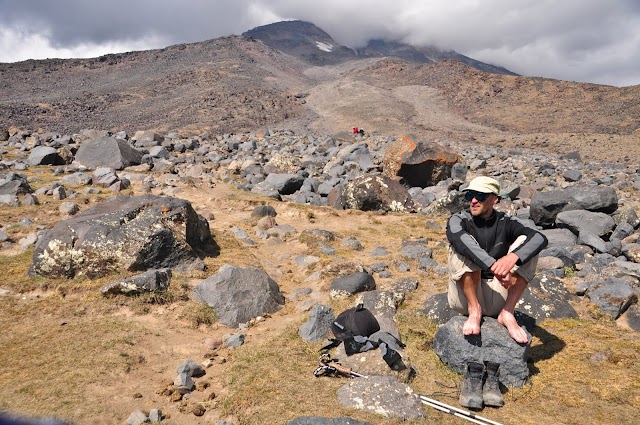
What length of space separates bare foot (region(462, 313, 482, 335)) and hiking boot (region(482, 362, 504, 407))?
1.38ft

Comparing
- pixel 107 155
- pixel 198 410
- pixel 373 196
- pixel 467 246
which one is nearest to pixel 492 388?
pixel 467 246

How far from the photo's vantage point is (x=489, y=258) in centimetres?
499

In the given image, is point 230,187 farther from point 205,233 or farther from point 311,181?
point 205,233

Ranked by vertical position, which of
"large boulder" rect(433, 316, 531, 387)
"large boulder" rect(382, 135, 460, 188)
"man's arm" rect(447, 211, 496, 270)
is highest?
"large boulder" rect(382, 135, 460, 188)

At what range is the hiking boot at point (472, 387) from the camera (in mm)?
4973

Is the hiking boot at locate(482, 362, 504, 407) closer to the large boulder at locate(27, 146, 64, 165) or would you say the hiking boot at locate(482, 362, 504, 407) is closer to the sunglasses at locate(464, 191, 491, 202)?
the sunglasses at locate(464, 191, 491, 202)

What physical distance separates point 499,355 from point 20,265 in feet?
31.3

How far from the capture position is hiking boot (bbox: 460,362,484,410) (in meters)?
4.97

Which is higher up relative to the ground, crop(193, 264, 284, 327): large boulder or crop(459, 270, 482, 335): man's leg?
crop(459, 270, 482, 335): man's leg

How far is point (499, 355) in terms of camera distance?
5.46 metres

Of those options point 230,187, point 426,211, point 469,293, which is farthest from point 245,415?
point 230,187

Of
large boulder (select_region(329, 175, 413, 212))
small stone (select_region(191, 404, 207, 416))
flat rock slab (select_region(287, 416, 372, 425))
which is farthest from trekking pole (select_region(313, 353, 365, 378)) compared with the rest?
large boulder (select_region(329, 175, 413, 212))

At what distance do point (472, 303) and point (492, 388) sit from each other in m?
1.03

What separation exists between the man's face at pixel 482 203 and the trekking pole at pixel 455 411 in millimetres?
2368
